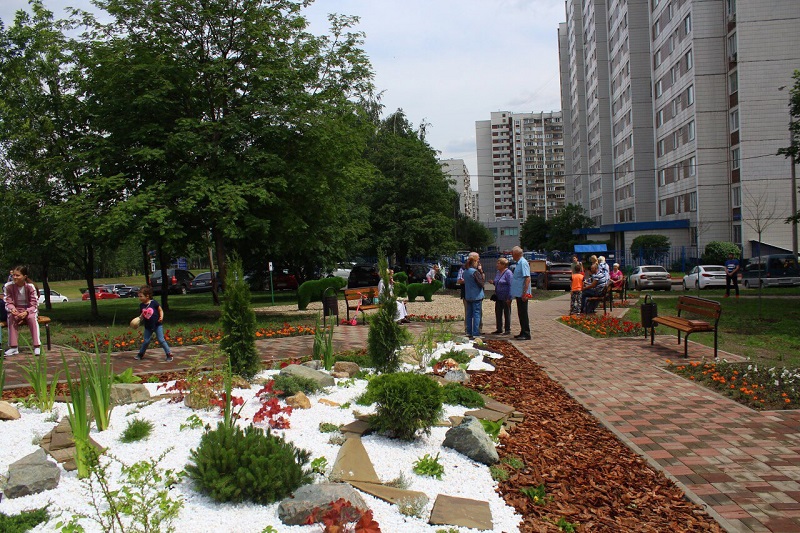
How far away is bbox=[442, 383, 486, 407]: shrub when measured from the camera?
622cm

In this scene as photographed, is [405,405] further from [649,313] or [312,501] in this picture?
[649,313]

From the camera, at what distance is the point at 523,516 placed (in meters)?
3.86

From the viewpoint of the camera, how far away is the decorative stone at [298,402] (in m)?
5.64

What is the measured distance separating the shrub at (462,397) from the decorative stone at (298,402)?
135 cm

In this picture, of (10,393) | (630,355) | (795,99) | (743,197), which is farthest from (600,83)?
(10,393)

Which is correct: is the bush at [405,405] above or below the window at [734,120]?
below

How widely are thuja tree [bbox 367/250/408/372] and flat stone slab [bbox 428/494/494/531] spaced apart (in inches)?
135

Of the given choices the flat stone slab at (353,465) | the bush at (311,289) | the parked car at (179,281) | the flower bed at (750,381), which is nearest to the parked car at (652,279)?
the bush at (311,289)

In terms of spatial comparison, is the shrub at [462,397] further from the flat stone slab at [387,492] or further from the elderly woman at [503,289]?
the elderly woman at [503,289]

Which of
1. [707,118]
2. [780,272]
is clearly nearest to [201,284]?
[780,272]

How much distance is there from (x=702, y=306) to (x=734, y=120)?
132 feet

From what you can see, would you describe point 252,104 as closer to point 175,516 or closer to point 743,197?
point 175,516

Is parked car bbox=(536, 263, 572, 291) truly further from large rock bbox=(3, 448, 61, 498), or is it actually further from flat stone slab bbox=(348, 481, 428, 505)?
large rock bbox=(3, 448, 61, 498)

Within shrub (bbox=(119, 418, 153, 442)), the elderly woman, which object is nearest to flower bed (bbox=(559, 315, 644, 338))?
the elderly woman
